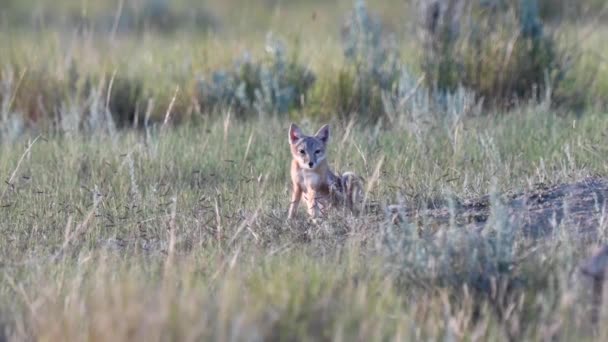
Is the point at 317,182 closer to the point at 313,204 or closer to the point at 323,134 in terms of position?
the point at 313,204

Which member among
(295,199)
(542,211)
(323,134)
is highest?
(323,134)

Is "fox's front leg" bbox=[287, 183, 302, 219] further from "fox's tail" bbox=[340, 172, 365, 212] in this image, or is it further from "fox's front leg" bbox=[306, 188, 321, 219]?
"fox's tail" bbox=[340, 172, 365, 212]

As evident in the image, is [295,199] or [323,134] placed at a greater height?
[323,134]

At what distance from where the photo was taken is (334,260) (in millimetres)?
6180

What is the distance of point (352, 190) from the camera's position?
765 cm

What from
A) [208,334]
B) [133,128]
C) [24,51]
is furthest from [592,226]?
[24,51]

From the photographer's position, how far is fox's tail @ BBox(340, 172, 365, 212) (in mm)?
7496

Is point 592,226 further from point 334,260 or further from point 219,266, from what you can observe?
point 219,266

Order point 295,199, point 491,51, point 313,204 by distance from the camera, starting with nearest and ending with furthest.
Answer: point 313,204 → point 295,199 → point 491,51

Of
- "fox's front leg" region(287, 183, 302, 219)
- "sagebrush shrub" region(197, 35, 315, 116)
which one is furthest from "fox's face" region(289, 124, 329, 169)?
"sagebrush shrub" region(197, 35, 315, 116)

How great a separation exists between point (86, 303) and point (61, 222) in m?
2.44

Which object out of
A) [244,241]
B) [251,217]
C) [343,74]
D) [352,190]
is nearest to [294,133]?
[352,190]

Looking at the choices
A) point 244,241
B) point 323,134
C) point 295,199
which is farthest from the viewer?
point 323,134

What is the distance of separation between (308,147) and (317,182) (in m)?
0.25
